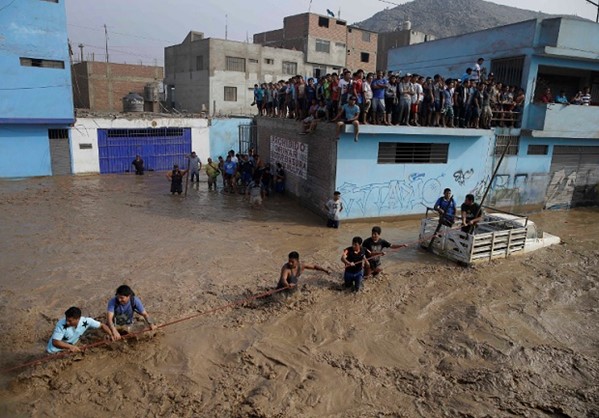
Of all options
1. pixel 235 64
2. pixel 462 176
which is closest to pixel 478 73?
pixel 462 176

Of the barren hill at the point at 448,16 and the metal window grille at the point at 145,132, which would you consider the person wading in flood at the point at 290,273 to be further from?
the barren hill at the point at 448,16

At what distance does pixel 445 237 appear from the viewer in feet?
37.1

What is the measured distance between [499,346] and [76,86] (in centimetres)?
3864

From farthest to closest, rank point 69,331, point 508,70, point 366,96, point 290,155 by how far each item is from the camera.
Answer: point 290,155 → point 508,70 → point 366,96 → point 69,331

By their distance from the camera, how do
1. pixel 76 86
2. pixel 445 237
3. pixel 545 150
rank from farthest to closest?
pixel 76 86 → pixel 545 150 → pixel 445 237

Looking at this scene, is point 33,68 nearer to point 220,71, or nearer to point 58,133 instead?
point 58,133

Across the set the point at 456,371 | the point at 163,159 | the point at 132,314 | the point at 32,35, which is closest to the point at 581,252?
the point at 456,371

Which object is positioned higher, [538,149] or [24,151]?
[538,149]

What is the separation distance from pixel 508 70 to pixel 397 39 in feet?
111

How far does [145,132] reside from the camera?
2391 cm

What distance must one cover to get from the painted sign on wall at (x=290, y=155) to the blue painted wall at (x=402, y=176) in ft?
7.67

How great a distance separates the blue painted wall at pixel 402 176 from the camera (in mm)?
13877

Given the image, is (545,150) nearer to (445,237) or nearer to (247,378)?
(445,237)

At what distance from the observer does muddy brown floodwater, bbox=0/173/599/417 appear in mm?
5785
